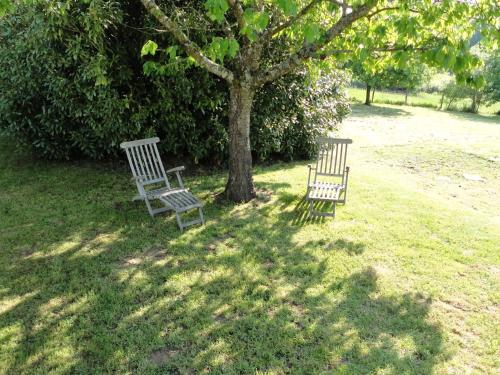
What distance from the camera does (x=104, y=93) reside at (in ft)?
23.2

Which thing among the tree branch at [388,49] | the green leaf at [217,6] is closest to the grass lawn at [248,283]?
the tree branch at [388,49]

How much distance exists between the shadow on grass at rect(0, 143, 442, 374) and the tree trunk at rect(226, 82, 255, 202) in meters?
0.84

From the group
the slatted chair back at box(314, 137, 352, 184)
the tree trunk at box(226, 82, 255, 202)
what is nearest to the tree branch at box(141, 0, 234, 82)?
the tree trunk at box(226, 82, 255, 202)

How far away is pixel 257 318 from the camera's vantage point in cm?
406

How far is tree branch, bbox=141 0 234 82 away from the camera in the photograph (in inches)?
199

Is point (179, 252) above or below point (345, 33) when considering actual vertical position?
below

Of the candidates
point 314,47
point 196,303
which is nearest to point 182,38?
point 314,47

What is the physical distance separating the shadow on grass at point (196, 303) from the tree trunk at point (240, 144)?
2.75ft

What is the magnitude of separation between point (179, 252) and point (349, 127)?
484 inches

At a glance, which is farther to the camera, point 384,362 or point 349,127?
point 349,127

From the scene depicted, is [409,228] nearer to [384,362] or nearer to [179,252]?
[384,362]

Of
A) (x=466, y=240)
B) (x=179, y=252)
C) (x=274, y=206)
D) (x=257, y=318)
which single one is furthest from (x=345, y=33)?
(x=257, y=318)

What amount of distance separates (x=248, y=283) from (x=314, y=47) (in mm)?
3528

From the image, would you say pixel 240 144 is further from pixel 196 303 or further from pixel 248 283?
pixel 196 303
